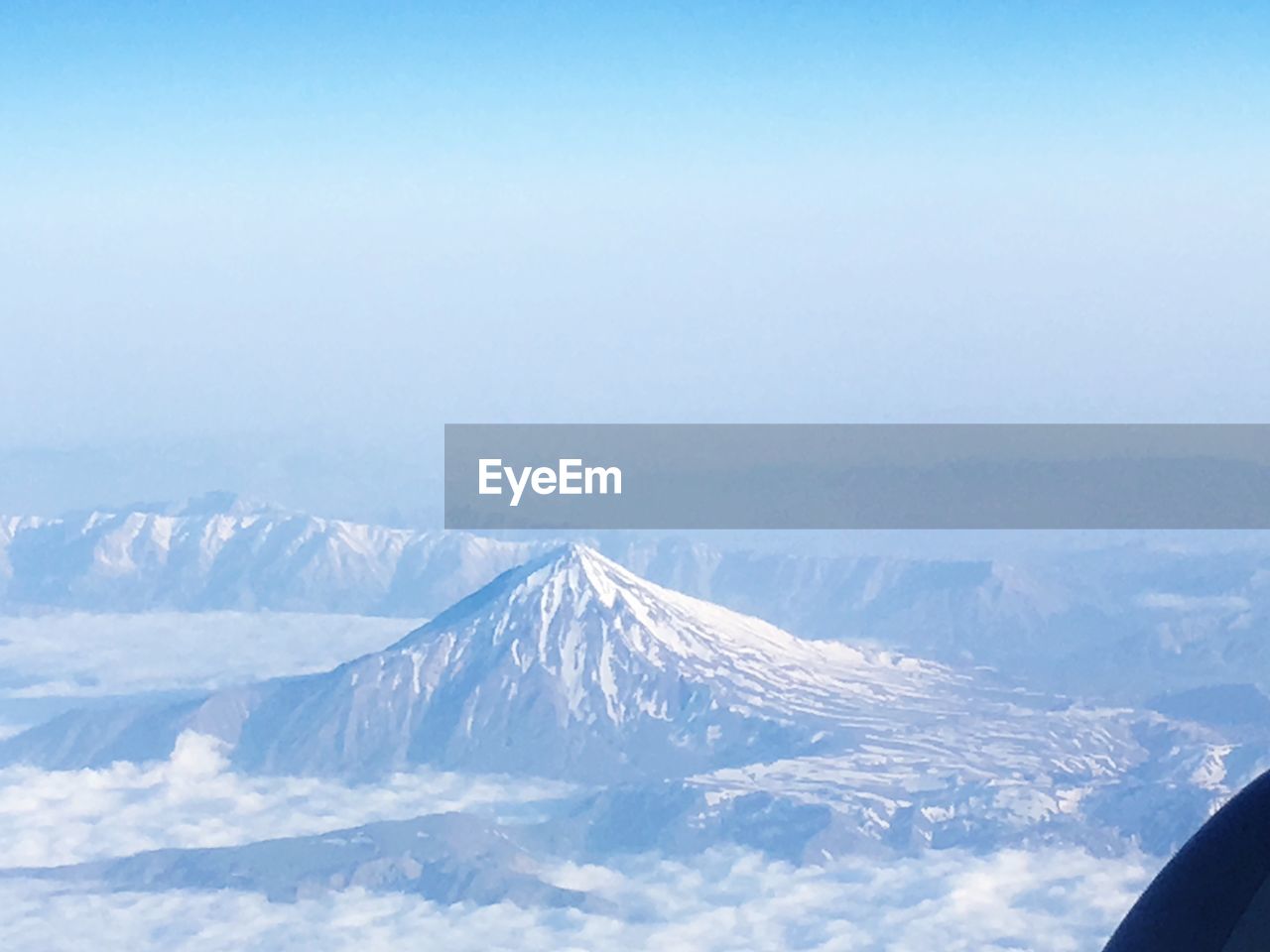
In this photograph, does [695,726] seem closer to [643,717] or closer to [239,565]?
[643,717]

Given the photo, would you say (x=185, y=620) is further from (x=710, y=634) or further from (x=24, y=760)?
(x=710, y=634)

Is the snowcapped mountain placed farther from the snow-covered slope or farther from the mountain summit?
the snow-covered slope

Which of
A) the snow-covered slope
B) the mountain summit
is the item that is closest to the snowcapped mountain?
the mountain summit

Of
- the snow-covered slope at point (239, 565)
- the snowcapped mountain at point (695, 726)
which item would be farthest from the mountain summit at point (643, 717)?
the snow-covered slope at point (239, 565)

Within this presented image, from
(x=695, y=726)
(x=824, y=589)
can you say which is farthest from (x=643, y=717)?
(x=824, y=589)

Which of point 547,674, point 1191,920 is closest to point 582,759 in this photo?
point 547,674

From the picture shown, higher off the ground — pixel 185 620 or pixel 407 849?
pixel 185 620

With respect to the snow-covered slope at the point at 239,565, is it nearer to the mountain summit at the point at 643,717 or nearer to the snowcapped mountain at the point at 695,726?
the snowcapped mountain at the point at 695,726
